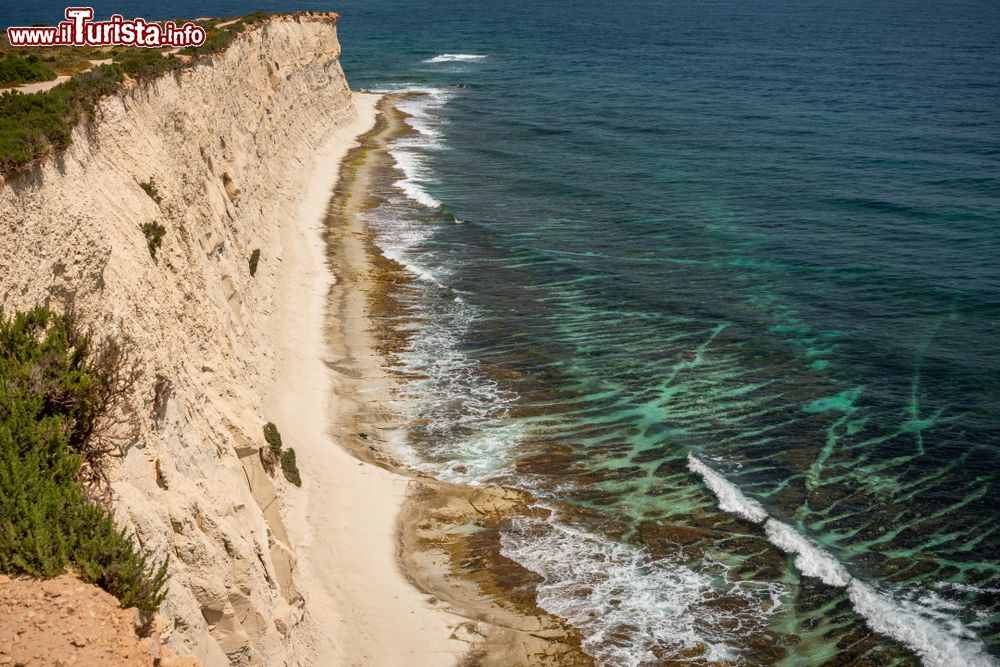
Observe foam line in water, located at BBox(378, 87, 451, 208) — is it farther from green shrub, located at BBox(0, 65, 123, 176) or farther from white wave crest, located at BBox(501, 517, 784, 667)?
white wave crest, located at BBox(501, 517, 784, 667)

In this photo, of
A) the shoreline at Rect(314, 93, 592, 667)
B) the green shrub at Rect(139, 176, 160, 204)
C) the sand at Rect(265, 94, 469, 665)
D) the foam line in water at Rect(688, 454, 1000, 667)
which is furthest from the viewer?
the green shrub at Rect(139, 176, 160, 204)

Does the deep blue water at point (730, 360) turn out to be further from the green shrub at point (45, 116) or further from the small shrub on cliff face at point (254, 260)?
the green shrub at point (45, 116)

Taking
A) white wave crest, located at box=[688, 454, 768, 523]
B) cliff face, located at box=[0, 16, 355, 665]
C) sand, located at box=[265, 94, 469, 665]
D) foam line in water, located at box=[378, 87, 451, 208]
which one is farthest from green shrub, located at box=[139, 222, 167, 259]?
foam line in water, located at box=[378, 87, 451, 208]

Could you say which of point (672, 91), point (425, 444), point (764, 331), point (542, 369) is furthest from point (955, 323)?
point (672, 91)

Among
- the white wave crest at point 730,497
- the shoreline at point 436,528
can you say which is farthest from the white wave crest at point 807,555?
the shoreline at point 436,528

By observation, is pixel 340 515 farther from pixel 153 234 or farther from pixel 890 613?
pixel 890 613

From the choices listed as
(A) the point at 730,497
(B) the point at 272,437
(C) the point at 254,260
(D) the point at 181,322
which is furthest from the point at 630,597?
(C) the point at 254,260

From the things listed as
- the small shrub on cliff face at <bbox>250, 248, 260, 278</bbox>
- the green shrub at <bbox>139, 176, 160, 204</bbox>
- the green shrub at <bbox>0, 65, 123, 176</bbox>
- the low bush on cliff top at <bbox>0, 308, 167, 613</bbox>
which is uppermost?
the green shrub at <bbox>0, 65, 123, 176</bbox>
